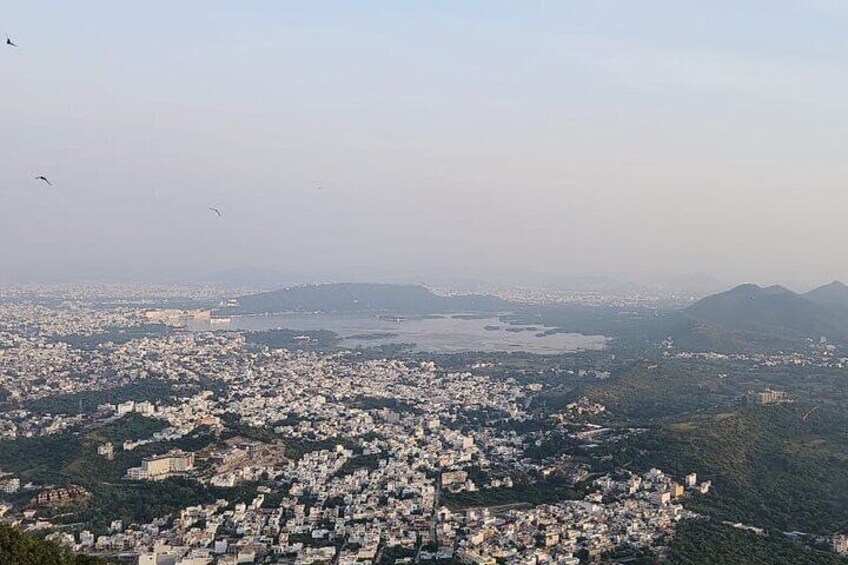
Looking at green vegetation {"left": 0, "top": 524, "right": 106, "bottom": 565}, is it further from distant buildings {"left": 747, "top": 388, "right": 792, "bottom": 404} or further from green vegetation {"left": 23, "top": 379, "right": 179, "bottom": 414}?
distant buildings {"left": 747, "top": 388, "right": 792, "bottom": 404}

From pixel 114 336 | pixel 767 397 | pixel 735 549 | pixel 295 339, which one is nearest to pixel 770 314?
pixel 767 397

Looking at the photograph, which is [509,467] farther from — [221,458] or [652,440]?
[221,458]

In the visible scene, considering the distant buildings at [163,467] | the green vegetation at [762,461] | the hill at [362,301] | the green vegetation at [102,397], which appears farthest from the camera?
the hill at [362,301]

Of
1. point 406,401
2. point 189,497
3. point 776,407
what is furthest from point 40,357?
point 776,407

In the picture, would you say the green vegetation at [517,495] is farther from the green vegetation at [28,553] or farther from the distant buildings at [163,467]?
the green vegetation at [28,553]

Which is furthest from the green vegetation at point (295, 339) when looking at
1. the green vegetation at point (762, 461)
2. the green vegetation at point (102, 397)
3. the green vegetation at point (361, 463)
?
the green vegetation at point (762, 461)

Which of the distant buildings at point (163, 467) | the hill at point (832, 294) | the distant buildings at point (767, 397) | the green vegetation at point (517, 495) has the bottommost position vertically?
the green vegetation at point (517, 495)
